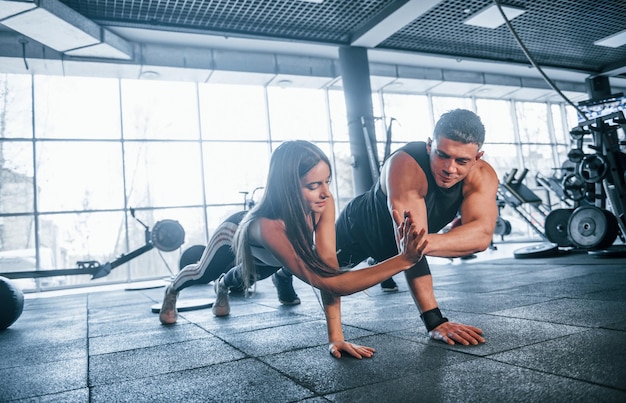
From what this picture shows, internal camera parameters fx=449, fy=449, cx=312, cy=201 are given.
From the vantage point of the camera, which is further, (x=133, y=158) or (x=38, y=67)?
(x=133, y=158)

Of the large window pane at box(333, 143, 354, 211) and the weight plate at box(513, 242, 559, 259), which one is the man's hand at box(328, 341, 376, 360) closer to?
the weight plate at box(513, 242, 559, 259)

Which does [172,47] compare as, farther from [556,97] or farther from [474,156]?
[556,97]

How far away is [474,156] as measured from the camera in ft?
5.45

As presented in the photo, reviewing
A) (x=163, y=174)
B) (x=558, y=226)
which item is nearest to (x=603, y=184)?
(x=558, y=226)

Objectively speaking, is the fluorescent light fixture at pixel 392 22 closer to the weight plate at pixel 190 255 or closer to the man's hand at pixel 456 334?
the weight plate at pixel 190 255

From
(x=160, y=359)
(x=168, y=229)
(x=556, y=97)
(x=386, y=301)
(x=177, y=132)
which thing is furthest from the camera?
(x=556, y=97)

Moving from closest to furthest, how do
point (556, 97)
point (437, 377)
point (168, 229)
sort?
1. point (437, 377)
2. point (168, 229)
3. point (556, 97)

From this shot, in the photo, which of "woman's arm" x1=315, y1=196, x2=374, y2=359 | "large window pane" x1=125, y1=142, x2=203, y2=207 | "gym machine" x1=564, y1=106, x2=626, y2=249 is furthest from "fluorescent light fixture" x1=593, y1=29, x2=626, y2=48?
"woman's arm" x1=315, y1=196, x2=374, y2=359

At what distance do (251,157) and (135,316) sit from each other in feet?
17.2

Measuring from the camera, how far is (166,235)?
5598 millimetres

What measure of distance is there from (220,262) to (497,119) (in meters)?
9.75

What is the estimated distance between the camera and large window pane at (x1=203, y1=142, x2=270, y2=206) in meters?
7.83

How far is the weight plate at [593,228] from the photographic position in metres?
4.36

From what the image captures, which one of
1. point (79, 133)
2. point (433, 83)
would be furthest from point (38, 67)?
point (433, 83)
